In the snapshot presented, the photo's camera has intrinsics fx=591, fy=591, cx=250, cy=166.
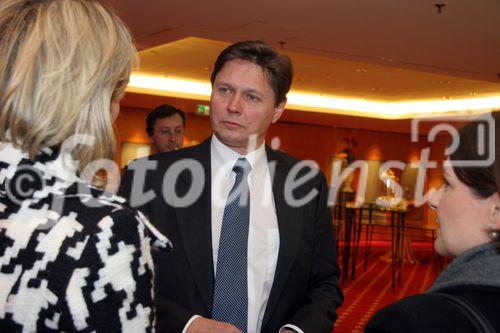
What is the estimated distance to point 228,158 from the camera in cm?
229

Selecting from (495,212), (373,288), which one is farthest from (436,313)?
(373,288)

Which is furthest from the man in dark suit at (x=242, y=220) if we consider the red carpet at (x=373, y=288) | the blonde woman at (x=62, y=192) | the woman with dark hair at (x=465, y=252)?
the red carpet at (x=373, y=288)

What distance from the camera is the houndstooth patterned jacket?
101cm

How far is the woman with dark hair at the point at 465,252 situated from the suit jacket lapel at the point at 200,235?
32.7 inches

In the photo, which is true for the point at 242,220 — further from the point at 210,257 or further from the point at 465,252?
the point at 465,252

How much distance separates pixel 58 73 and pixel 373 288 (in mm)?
8891

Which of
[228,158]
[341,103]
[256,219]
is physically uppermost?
[341,103]

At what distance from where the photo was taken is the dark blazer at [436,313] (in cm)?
109

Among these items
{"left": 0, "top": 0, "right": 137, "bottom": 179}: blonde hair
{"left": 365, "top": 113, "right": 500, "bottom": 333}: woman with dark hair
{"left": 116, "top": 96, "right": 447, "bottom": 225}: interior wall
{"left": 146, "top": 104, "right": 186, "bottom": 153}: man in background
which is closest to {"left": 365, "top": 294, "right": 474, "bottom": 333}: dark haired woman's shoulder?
{"left": 365, "top": 113, "right": 500, "bottom": 333}: woman with dark hair

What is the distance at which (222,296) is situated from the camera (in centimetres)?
204

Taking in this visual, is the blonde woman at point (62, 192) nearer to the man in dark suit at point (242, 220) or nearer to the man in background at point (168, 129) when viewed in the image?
the man in dark suit at point (242, 220)

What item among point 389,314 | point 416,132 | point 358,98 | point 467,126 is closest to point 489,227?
point 467,126

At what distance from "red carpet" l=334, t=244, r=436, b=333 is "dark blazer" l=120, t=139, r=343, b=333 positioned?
4.54 metres

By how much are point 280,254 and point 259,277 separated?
0.11m
